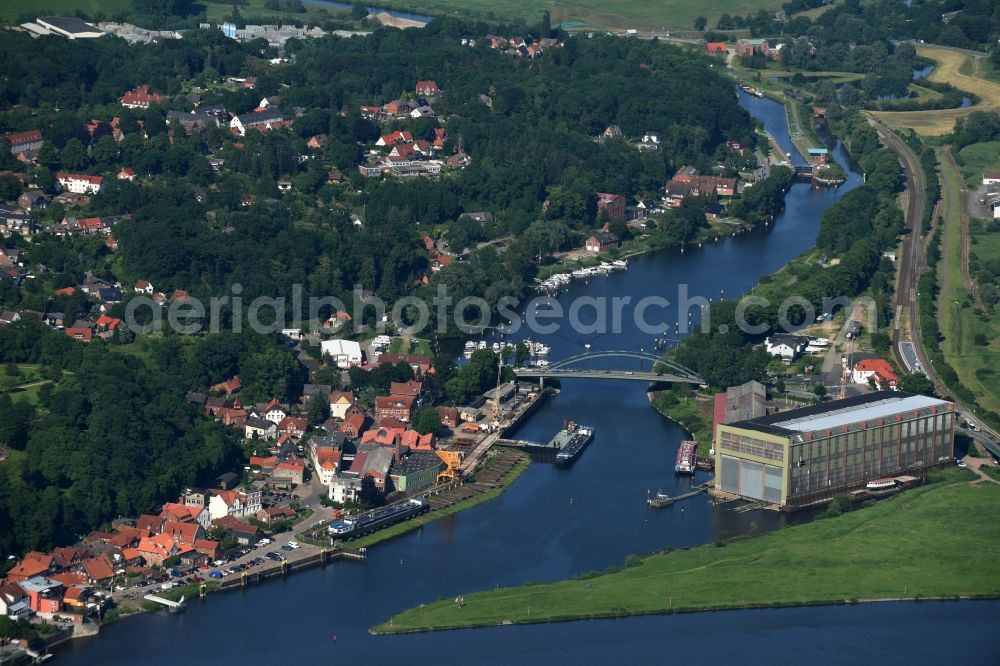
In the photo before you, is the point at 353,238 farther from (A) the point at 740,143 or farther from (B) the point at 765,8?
(B) the point at 765,8


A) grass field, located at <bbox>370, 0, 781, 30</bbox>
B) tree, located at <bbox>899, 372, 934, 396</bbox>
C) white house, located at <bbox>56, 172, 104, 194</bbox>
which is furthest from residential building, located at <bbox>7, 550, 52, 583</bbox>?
grass field, located at <bbox>370, 0, 781, 30</bbox>

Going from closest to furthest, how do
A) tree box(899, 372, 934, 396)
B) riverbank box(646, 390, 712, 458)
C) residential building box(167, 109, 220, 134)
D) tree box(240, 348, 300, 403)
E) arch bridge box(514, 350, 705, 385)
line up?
riverbank box(646, 390, 712, 458) < tree box(240, 348, 300, 403) < tree box(899, 372, 934, 396) < arch bridge box(514, 350, 705, 385) < residential building box(167, 109, 220, 134)

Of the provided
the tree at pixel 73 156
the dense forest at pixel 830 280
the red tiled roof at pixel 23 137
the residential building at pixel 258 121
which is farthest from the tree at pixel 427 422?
the residential building at pixel 258 121

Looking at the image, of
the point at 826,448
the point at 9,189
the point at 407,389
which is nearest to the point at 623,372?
the point at 407,389

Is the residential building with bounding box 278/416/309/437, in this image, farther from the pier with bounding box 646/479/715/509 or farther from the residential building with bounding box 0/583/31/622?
the residential building with bounding box 0/583/31/622

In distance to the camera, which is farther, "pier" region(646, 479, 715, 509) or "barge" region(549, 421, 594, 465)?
"barge" region(549, 421, 594, 465)

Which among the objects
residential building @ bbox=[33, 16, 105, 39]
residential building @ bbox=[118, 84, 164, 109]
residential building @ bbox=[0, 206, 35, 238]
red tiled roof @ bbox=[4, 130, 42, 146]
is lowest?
residential building @ bbox=[0, 206, 35, 238]
